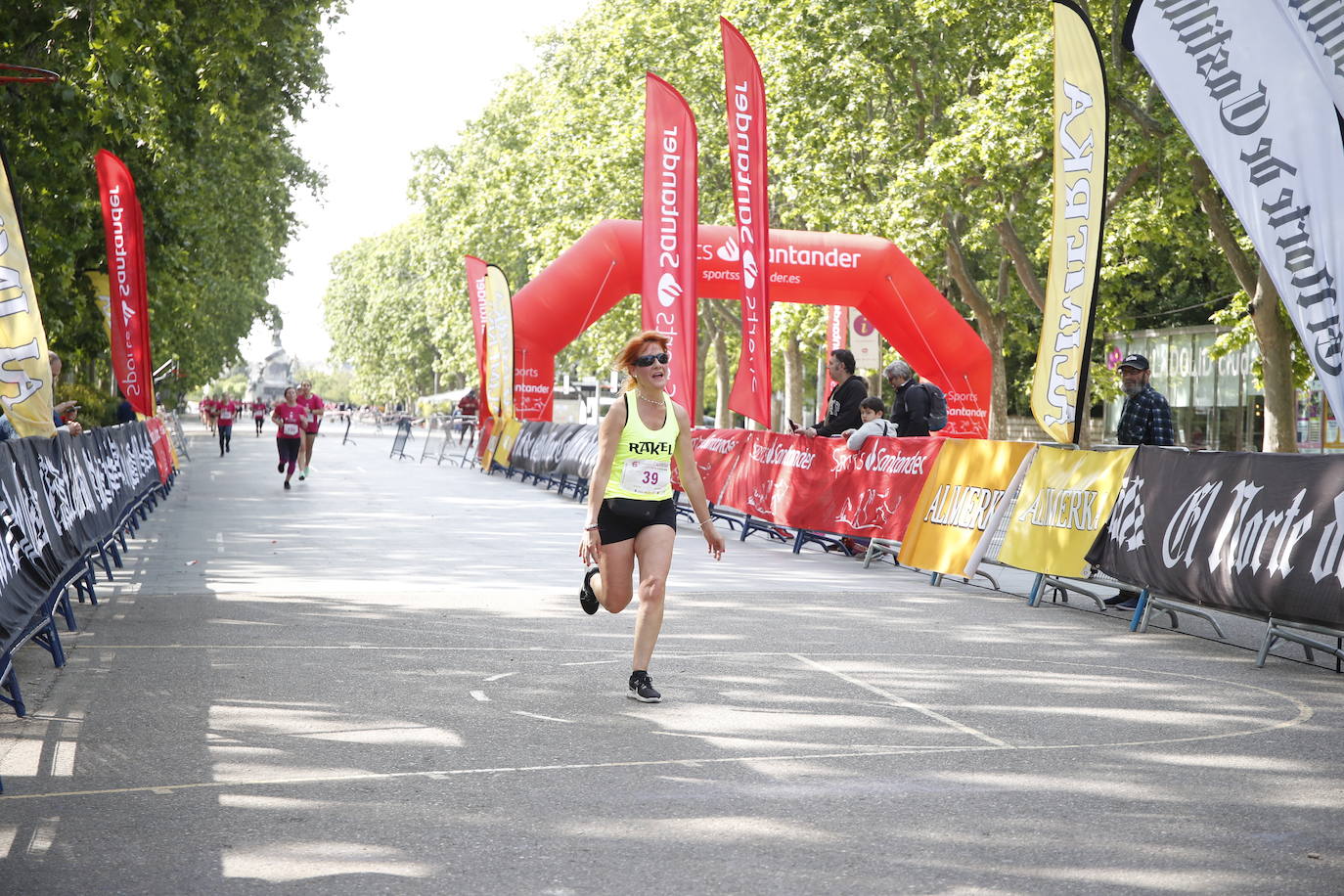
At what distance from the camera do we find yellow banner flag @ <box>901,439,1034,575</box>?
505 inches

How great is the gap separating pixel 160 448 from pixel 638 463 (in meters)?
19.9

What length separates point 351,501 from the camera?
23.4 meters

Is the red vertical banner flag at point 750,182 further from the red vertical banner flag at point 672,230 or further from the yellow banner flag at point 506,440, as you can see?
the yellow banner flag at point 506,440

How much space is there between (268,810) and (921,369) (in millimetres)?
23108

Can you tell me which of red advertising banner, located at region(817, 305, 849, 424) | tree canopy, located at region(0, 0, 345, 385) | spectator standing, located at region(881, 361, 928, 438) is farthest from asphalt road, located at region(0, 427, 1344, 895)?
red advertising banner, located at region(817, 305, 849, 424)

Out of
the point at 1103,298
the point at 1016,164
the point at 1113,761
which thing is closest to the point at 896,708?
the point at 1113,761

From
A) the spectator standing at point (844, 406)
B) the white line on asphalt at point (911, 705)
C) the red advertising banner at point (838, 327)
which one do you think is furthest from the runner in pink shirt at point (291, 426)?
the white line on asphalt at point (911, 705)

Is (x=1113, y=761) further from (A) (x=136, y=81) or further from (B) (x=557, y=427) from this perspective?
(B) (x=557, y=427)

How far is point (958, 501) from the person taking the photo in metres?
13.3

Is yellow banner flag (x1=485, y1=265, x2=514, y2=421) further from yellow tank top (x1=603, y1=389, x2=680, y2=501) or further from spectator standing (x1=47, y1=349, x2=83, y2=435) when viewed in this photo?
yellow tank top (x1=603, y1=389, x2=680, y2=501)

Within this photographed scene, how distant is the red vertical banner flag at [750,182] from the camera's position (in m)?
19.0

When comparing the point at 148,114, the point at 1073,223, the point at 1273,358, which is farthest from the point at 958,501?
the point at 1273,358

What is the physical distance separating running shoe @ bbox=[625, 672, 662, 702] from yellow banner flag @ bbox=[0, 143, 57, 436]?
594 centimetres

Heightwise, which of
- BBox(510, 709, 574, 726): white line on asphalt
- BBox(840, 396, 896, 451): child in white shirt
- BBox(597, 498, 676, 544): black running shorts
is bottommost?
BBox(510, 709, 574, 726): white line on asphalt
